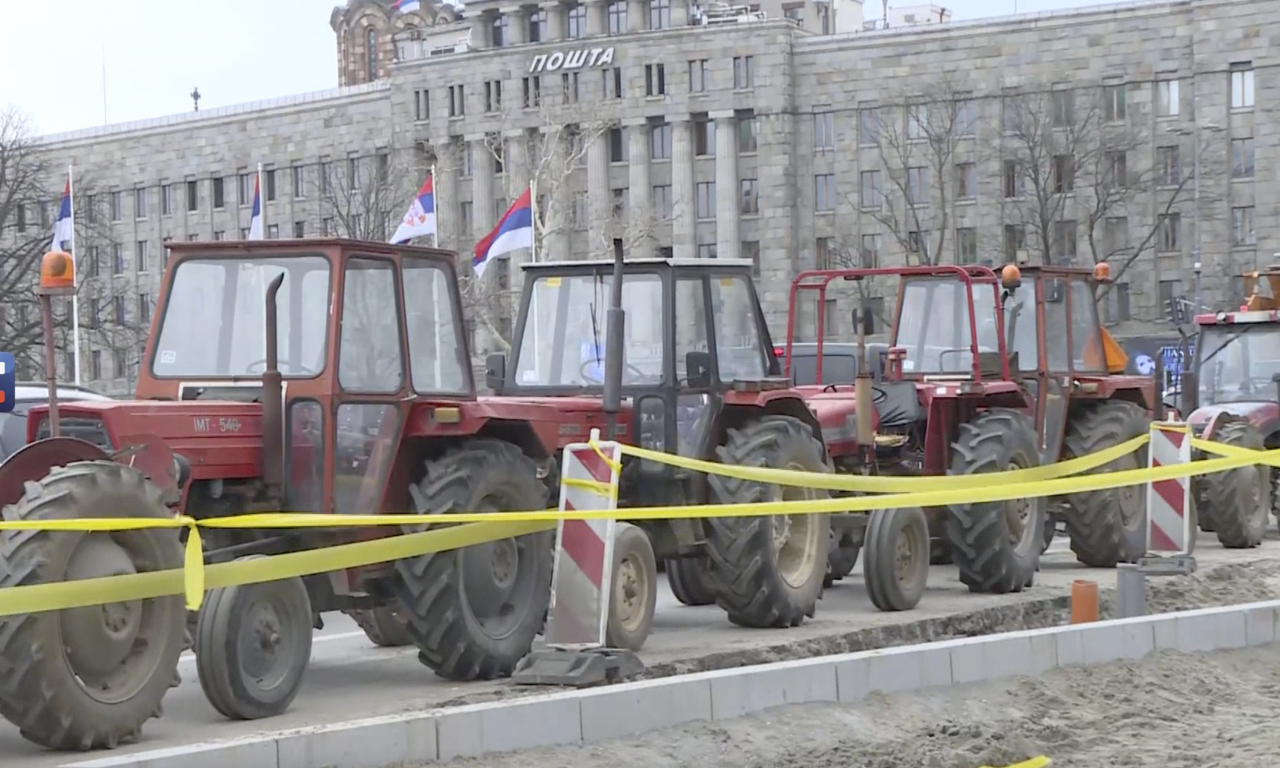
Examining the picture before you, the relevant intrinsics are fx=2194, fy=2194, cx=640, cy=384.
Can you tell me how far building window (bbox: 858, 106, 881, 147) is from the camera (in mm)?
92688

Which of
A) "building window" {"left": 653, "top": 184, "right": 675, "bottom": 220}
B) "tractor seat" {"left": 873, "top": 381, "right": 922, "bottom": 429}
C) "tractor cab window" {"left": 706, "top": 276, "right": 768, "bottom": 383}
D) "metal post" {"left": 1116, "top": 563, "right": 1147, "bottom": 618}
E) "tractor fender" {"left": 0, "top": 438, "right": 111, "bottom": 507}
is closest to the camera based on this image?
"tractor fender" {"left": 0, "top": 438, "right": 111, "bottom": 507}

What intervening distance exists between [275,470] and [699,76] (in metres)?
88.4

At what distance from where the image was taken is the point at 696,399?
47.3 feet

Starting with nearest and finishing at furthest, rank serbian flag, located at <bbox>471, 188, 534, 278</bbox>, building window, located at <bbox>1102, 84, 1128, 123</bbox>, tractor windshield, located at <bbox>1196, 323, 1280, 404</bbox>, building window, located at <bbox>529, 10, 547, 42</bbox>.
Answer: tractor windshield, located at <bbox>1196, 323, 1280, 404</bbox> < serbian flag, located at <bbox>471, 188, 534, 278</bbox> < building window, located at <bbox>1102, 84, 1128, 123</bbox> < building window, located at <bbox>529, 10, 547, 42</bbox>

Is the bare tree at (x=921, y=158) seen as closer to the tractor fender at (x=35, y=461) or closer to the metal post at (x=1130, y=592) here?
the metal post at (x=1130, y=592)

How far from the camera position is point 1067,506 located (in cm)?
1905

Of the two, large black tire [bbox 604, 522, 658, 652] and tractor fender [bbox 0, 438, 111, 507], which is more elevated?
tractor fender [bbox 0, 438, 111, 507]

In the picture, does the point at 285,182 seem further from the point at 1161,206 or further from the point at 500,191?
the point at 1161,206

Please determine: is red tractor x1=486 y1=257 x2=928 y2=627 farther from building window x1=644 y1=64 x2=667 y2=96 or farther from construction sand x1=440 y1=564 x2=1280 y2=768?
building window x1=644 y1=64 x2=667 y2=96

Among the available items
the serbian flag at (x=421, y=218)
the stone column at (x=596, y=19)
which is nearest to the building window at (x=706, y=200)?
the stone column at (x=596, y=19)

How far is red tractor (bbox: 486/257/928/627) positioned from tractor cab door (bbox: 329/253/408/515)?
1.81 metres

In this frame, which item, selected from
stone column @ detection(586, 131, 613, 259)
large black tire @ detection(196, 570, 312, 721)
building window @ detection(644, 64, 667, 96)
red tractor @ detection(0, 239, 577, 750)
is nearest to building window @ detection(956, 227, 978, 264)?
stone column @ detection(586, 131, 613, 259)

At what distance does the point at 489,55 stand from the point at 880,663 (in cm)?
9338

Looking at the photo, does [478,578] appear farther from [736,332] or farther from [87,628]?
[736,332]
